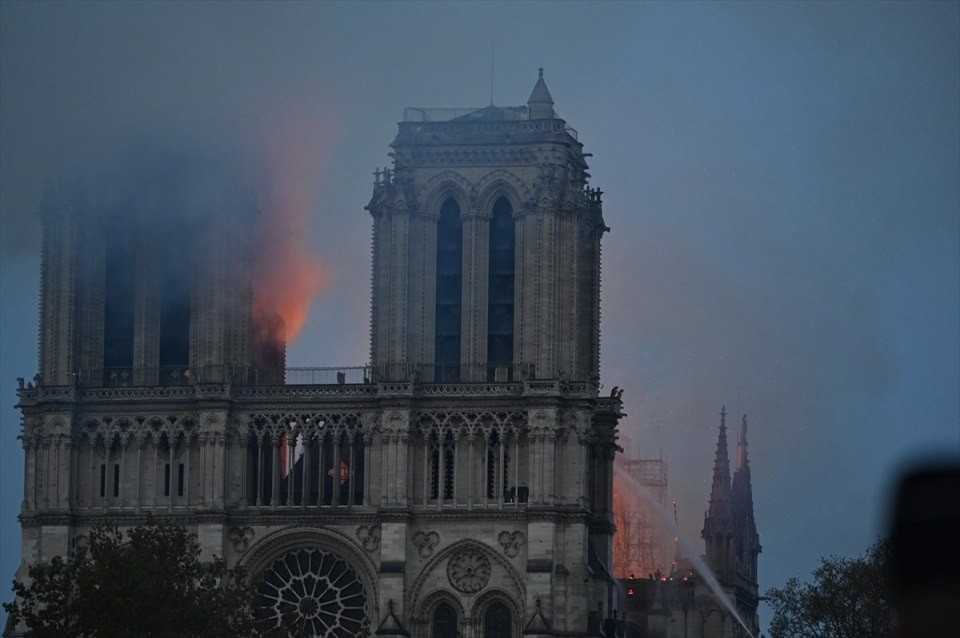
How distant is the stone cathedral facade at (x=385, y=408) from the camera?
159000 mm

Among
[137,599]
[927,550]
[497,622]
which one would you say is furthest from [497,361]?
[927,550]

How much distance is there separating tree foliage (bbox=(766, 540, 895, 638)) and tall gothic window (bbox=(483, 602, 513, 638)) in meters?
15.6

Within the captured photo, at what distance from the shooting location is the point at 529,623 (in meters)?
157

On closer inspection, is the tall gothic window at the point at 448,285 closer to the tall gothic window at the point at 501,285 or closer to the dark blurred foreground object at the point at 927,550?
the tall gothic window at the point at 501,285

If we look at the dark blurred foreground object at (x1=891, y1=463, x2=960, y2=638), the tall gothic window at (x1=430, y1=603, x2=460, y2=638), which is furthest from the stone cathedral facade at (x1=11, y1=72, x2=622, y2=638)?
the dark blurred foreground object at (x1=891, y1=463, x2=960, y2=638)

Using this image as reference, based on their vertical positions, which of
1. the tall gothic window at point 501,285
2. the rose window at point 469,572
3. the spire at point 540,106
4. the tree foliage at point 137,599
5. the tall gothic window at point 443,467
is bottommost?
the tree foliage at point 137,599

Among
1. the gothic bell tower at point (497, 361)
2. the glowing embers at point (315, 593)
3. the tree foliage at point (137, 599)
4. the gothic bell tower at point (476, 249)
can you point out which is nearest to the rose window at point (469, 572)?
the gothic bell tower at point (497, 361)

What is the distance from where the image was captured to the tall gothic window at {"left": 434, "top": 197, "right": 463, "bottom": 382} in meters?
162

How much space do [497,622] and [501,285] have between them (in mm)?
15387

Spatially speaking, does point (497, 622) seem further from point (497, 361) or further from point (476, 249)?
point (476, 249)

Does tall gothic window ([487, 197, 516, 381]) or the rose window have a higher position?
tall gothic window ([487, 197, 516, 381])

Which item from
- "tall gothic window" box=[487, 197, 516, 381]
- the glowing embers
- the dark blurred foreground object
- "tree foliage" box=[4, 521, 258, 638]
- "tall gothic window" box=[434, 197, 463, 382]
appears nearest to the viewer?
the dark blurred foreground object

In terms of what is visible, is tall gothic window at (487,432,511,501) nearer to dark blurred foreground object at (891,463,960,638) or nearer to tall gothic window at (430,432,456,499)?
tall gothic window at (430,432,456,499)

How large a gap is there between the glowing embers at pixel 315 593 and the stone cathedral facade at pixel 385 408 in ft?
0.33
